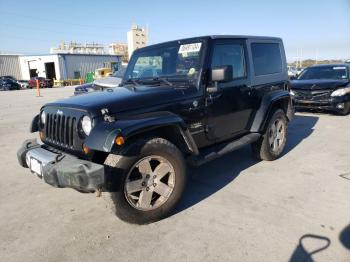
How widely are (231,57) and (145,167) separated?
7.23 ft

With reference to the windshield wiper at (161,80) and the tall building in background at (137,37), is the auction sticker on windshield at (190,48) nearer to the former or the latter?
the windshield wiper at (161,80)

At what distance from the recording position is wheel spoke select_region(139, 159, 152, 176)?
10.4 ft

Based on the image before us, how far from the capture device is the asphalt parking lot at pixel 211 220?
2.83 meters

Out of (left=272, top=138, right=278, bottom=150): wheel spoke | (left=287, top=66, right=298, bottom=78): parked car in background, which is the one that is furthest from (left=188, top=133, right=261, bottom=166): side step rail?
(left=287, top=66, right=298, bottom=78): parked car in background

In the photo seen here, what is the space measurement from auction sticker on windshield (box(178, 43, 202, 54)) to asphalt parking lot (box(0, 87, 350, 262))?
1.84 m

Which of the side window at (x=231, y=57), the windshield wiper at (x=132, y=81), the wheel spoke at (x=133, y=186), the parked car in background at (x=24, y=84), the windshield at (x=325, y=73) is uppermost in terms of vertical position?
the side window at (x=231, y=57)

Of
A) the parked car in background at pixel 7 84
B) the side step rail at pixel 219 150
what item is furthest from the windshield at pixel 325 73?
the parked car in background at pixel 7 84

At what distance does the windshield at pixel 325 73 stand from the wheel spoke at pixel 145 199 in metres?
8.76

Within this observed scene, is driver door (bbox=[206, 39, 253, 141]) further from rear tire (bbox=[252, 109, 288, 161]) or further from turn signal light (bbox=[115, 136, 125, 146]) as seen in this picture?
turn signal light (bbox=[115, 136, 125, 146])

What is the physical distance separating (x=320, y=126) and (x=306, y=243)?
19.2ft

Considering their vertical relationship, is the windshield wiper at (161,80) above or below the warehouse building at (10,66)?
above

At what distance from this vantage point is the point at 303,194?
12.9 ft

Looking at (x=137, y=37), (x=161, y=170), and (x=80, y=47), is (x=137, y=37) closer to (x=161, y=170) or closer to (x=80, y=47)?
(x=80, y=47)

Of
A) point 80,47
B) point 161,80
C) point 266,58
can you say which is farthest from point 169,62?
point 80,47
